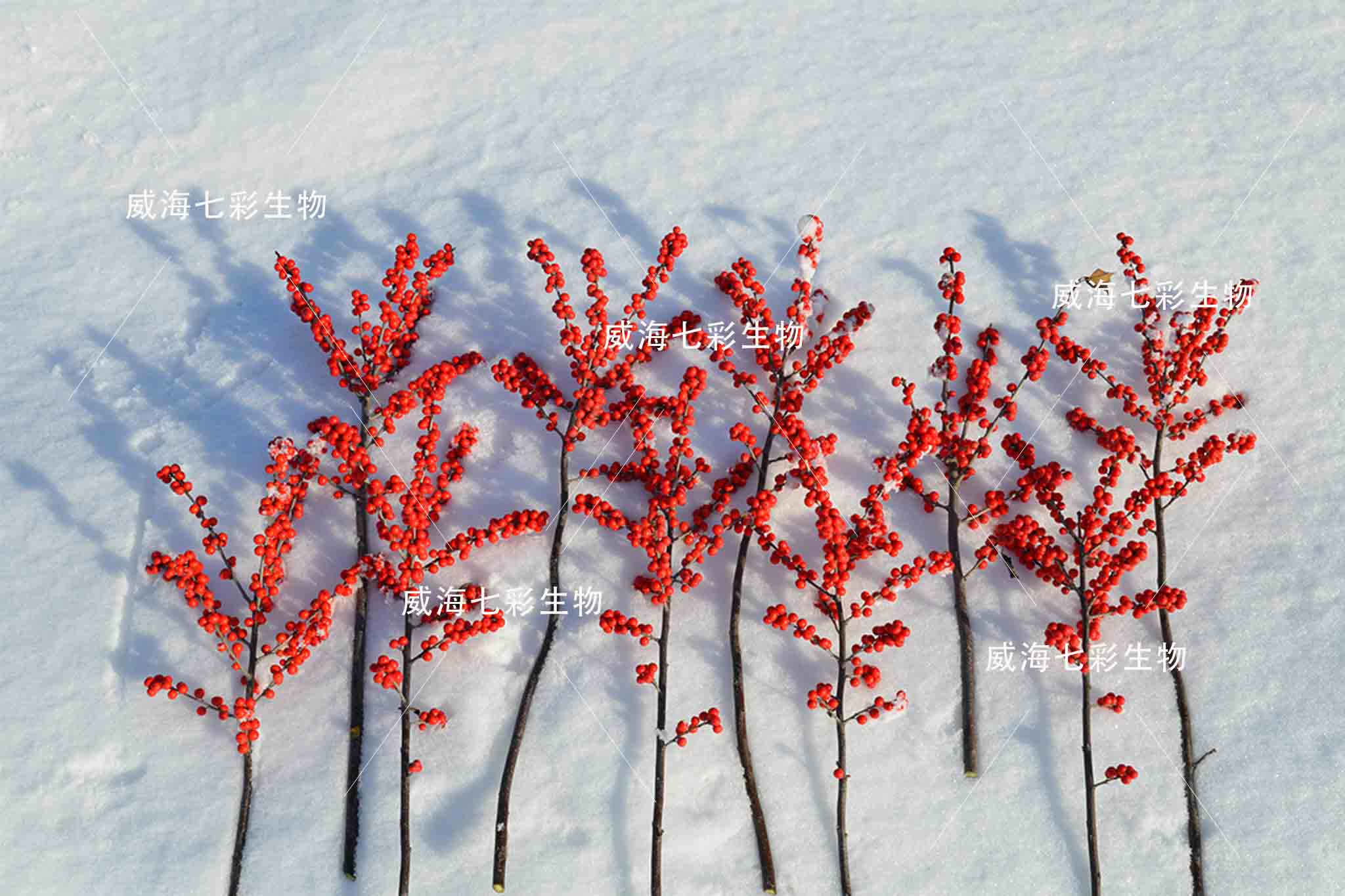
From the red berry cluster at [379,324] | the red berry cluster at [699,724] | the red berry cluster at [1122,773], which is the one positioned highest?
the red berry cluster at [379,324]

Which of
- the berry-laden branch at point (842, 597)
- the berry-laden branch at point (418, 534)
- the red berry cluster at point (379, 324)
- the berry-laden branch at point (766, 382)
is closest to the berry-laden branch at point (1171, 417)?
the berry-laden branch at point (842, 597)

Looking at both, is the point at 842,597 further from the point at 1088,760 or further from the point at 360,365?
the point at 360,365

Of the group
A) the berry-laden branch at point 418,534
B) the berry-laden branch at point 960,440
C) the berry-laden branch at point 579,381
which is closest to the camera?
the berry-laden branch at point 418,534

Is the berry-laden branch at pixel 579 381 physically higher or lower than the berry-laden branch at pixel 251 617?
higher

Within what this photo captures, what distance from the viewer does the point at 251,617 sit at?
3.95 metres

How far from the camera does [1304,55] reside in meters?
4.75

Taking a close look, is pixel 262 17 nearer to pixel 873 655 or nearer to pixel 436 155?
pixel 436 155

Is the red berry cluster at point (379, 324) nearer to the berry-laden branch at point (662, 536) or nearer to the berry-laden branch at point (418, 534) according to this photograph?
the berry-laden branch at point (418, 534)

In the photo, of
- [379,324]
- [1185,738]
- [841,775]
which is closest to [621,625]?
[841,775]

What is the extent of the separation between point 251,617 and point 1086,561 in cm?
314

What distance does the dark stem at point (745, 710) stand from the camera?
3809 mm

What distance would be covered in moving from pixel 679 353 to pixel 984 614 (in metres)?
1.61

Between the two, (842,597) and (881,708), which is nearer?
(881,708)

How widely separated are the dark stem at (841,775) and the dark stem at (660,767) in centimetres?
63
